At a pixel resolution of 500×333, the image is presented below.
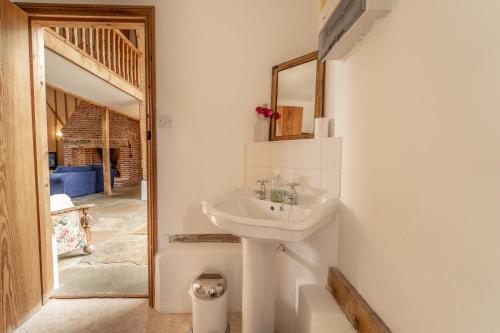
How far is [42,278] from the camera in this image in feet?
4.99

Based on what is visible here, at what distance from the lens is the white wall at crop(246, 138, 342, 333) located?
42.8 inches

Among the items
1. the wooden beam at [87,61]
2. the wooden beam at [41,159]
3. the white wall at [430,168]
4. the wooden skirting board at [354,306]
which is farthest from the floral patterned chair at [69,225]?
the white wall at [430,168]

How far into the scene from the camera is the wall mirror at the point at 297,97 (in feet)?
4.16

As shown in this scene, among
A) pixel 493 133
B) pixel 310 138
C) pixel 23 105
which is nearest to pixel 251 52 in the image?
pixel 310 138

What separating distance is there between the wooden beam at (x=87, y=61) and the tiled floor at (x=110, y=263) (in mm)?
2347

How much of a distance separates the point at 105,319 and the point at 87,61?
348 cm

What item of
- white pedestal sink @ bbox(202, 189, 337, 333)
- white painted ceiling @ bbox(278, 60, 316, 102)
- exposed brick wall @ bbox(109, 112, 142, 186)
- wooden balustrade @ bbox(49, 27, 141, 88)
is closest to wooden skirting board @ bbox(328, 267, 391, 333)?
white pedestal sink @ bbox(202, 189, 337, 333)

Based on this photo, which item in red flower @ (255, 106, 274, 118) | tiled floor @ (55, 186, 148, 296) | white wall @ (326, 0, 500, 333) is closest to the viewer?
white wall @ (326, 0, 500, 333)

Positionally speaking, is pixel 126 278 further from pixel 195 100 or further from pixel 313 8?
pixel 313 8

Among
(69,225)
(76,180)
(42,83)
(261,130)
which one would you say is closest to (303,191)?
(261,130)

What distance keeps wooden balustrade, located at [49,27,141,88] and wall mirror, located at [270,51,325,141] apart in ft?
9.66

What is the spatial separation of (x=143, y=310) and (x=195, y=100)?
58.9 inches

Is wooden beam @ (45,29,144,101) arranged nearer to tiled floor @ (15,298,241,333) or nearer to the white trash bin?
tiled floor @ (15,298,241,333)

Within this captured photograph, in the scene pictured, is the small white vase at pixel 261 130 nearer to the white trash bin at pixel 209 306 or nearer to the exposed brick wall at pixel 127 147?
the white trash bin at pixel 209 306
